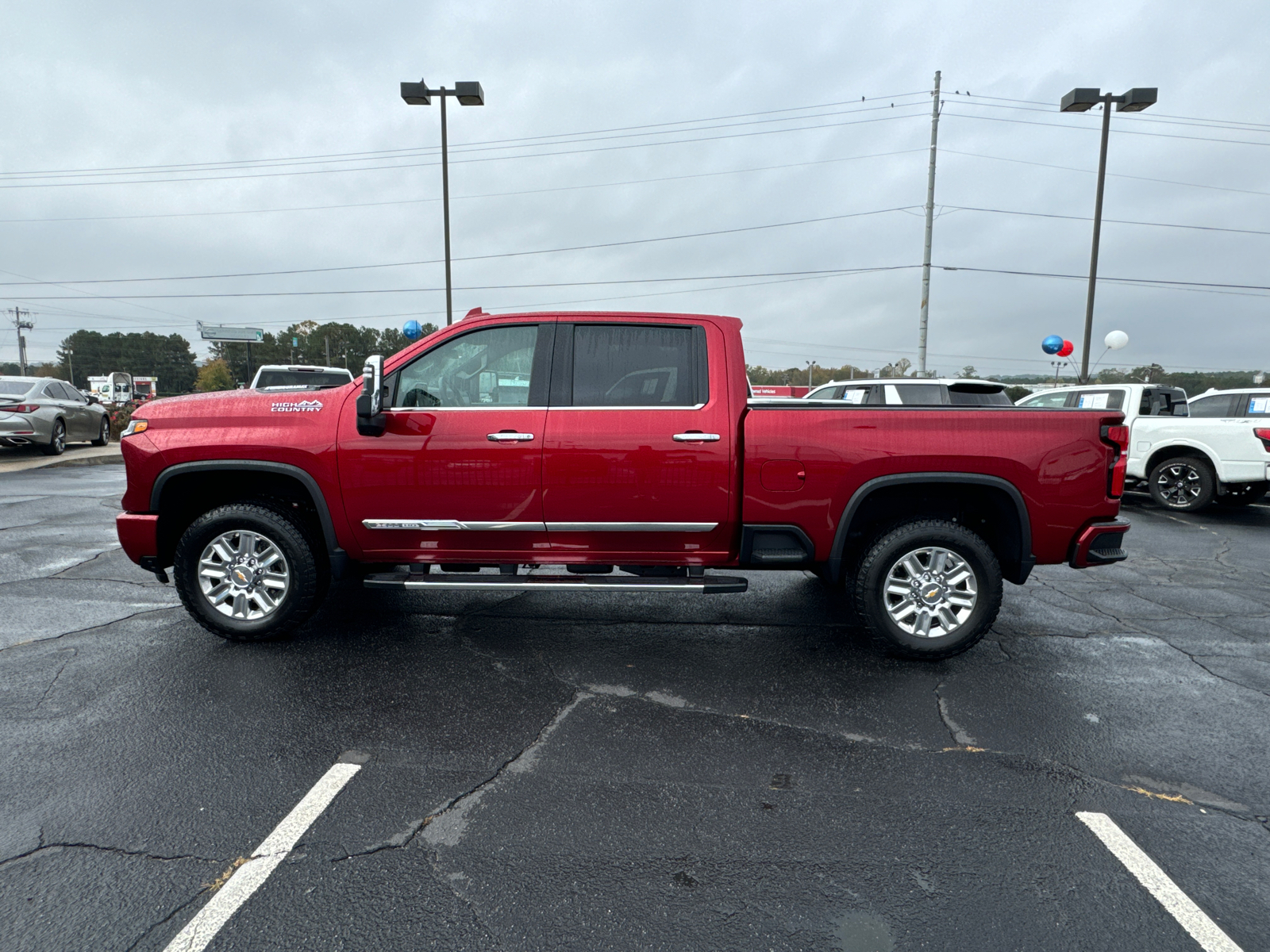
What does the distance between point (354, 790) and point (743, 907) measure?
1.58 meters

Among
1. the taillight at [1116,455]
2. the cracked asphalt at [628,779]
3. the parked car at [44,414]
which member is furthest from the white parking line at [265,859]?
the parked car at [44,414]

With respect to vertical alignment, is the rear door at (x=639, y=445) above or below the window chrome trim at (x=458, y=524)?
above

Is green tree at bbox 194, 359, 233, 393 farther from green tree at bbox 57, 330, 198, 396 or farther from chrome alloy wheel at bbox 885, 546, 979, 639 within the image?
chrome alloy wheel at bbox 885, 546, 979, 639

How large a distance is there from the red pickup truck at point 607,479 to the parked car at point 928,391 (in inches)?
212

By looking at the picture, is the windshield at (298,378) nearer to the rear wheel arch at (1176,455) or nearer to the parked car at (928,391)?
the parked car at (928,391)

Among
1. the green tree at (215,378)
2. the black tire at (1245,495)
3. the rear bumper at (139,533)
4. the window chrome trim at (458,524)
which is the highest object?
the green tree at (215,378)

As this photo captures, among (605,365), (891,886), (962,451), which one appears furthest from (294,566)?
(962,451)

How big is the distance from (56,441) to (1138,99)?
82.9 feet

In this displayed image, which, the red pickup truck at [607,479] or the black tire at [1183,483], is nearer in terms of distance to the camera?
the red pickup truck at [607,479]

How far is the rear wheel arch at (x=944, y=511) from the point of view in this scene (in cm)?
409

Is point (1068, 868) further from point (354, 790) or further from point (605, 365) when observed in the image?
point (605, 365)

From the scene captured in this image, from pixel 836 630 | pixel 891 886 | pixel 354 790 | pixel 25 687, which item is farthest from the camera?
pixel 836 630

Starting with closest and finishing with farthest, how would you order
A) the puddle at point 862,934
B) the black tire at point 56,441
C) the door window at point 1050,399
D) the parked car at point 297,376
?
the puddle at point 862,934 → the door window at point 1050,399 → the parked car at point 297,376 → the black tire at point 56,441

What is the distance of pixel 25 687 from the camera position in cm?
376
